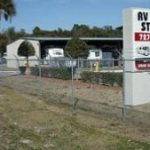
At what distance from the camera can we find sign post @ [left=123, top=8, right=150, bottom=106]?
56.9 ft

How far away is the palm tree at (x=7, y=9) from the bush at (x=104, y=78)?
12547 millimetres

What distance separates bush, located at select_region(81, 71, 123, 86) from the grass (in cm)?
857

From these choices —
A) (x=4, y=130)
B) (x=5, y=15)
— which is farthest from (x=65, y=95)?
(x=5, y=15)

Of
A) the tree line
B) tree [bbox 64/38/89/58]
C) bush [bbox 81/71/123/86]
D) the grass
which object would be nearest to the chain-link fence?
bush [bbox 81/71/123/86]

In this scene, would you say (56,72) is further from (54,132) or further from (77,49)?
(77,49)

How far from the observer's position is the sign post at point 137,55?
56.9 feet

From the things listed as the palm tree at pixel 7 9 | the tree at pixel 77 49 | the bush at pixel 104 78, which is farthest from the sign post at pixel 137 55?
Result: the tree at pixel 77 49

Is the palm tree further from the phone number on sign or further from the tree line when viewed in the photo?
the tree line

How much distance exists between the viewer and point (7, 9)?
40406 millimetres

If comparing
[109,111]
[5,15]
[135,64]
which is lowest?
[109,111]

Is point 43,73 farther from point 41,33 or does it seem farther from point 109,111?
point 41,33

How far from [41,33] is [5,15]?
92044 millimetres

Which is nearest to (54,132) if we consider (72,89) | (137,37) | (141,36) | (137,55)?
(137,55)

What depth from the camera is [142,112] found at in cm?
1597
